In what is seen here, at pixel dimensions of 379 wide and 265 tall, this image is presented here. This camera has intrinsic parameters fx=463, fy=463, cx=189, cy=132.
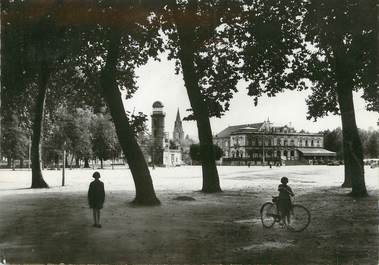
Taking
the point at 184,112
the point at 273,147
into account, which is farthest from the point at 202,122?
the point at 273,147

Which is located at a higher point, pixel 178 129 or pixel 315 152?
pixel 178 129

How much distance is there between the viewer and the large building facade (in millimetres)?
87625

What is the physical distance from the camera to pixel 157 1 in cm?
1645

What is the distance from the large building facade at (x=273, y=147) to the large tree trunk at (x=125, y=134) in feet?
215

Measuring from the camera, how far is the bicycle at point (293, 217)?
41.2 ft

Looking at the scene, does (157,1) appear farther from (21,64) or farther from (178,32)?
(21,64)

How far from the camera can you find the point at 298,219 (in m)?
12.6

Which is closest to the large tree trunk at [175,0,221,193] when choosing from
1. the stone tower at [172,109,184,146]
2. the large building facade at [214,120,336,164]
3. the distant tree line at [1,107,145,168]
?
the distant tree line at [1,107,145,168]

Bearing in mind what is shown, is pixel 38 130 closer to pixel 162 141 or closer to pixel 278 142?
pixel 278 142

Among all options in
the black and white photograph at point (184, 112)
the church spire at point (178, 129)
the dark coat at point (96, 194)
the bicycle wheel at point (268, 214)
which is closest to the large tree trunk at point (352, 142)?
the black and white photograph at point (184, 112)

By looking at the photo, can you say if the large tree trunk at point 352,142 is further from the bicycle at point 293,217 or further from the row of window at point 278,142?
the row of window at point 278,142

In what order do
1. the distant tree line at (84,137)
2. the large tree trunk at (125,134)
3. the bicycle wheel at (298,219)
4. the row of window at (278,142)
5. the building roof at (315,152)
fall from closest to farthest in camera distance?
the bicycle wheel at (298,219)
the large tree trunk at (125,134)
the distant tree line at (84,137)
the building roof at (315,152)
the row of window at (278,142)

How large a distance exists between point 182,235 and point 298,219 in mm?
3216

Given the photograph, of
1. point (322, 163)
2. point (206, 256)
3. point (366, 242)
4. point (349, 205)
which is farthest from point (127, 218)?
point (322, 163)
